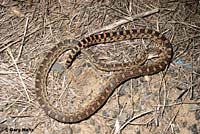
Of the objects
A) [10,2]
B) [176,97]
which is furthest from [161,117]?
[10,2]

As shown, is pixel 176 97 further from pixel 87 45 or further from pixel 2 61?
pixel 2 61

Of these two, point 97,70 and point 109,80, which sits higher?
point 97,70

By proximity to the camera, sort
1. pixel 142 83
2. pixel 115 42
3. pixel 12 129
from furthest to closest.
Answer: pixel 115 42 → pixel 142 83 → pixel 12 129

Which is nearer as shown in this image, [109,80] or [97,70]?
[109,80]
